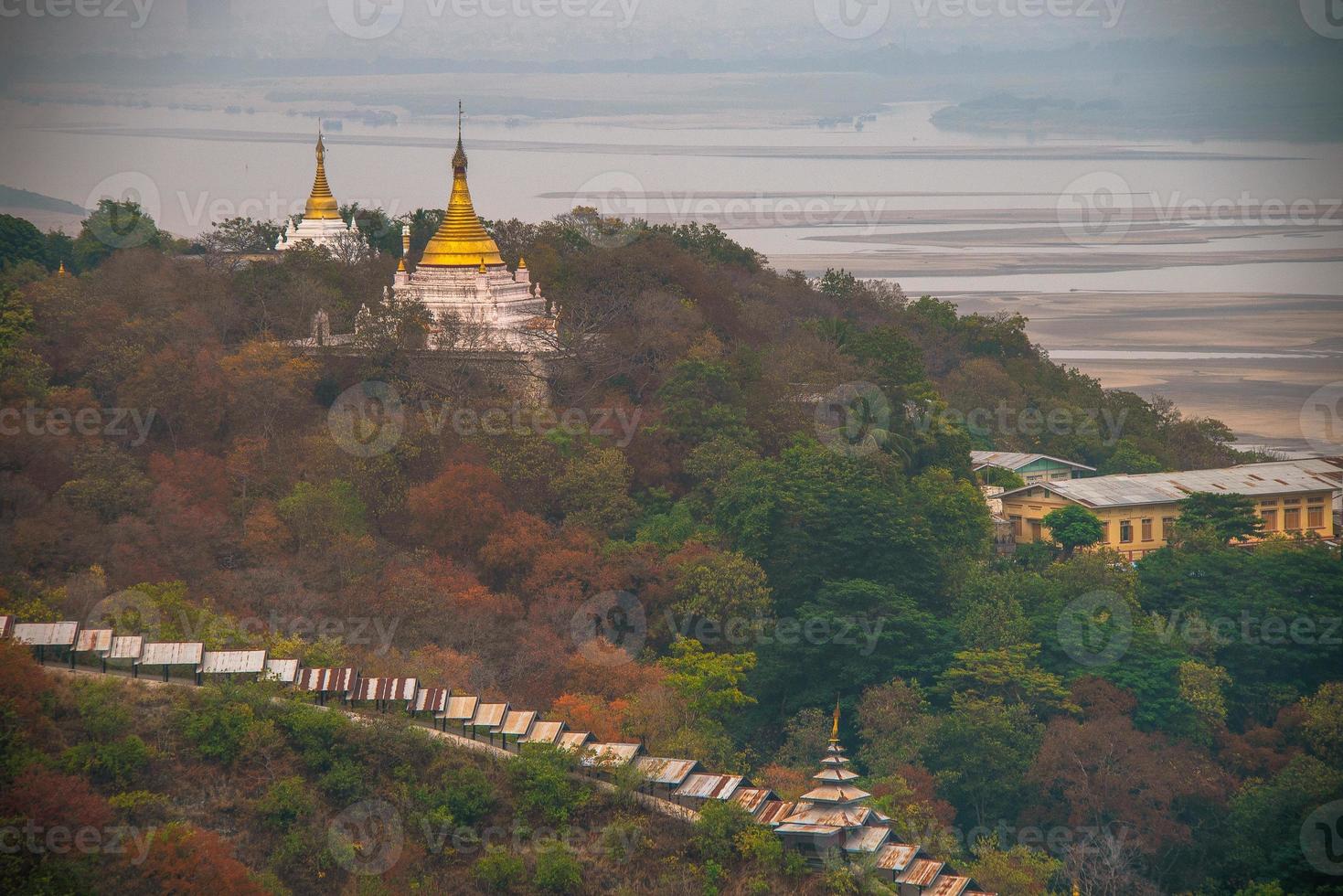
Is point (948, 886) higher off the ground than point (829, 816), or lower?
lower

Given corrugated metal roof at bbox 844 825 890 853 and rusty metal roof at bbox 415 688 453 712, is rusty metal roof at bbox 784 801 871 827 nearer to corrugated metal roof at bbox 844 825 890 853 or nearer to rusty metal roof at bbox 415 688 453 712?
corrugated metal roof at bbox 844 825 890 853

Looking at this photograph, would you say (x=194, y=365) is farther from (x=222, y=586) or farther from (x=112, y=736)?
(x=112, y=736)

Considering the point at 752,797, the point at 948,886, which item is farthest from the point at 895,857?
the point at 752,797

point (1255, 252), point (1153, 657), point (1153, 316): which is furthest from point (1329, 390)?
point (1153, 657)
